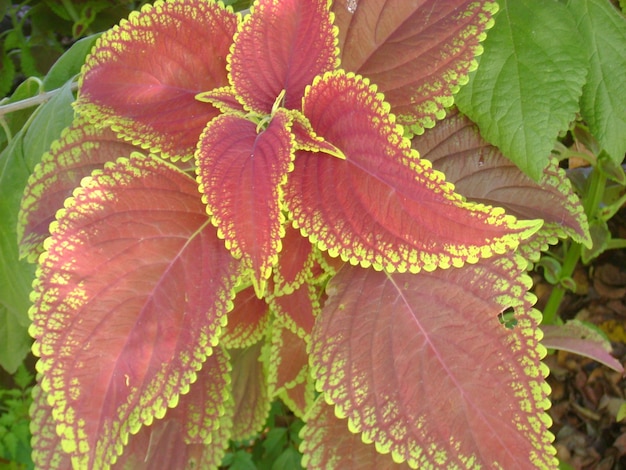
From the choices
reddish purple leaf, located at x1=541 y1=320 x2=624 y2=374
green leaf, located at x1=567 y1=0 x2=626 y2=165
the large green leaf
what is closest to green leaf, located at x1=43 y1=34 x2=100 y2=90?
the large green leaf

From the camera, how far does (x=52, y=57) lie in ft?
4.41

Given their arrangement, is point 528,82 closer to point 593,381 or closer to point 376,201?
point 376,201

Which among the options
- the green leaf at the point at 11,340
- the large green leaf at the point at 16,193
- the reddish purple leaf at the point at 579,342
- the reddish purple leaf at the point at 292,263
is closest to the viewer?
the reddish purple leaf at the point at 292,263

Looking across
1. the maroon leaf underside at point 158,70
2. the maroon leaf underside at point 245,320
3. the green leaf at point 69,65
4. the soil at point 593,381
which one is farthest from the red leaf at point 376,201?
the soil at point 593,381

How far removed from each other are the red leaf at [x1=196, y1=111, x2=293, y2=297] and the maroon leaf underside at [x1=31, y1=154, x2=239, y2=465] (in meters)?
0.06

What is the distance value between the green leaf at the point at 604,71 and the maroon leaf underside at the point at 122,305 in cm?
42

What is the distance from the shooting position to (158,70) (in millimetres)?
552

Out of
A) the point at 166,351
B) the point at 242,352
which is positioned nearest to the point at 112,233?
the point at 166,351

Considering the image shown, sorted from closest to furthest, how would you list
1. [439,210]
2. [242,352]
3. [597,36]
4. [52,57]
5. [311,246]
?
[439,210] < [311,246] < [597,36] < [242,352] < [52,57]

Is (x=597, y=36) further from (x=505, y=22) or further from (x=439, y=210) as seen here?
(x=439, y=210)

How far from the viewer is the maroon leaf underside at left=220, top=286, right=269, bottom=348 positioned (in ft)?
2.28

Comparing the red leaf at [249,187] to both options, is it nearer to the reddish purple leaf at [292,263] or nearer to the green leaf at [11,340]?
the reddish purple leaf at [292,263]

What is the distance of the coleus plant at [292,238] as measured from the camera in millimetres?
471

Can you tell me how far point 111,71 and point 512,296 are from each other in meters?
0.39
